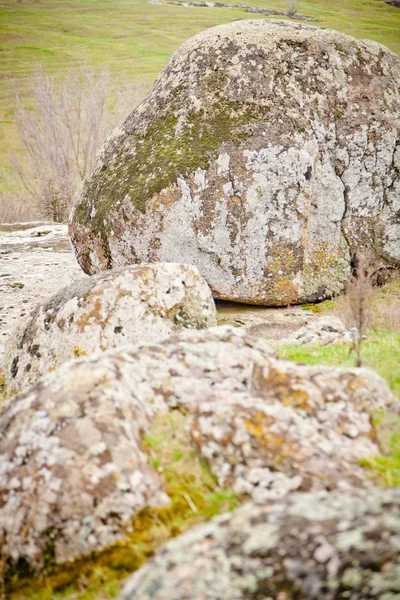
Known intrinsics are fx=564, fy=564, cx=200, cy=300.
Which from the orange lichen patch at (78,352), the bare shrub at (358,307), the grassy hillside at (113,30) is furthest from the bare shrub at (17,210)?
the grassy hillside at (113,30)

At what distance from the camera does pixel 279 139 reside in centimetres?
1056

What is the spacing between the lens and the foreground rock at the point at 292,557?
8.77 ft

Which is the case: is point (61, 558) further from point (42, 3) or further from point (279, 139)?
point (42, 3)

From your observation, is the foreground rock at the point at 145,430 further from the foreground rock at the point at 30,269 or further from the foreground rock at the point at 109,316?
the foreground rock at the point at 30,269

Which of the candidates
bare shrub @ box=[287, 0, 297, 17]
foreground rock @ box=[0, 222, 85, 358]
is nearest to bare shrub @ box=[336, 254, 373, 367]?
foreground rock @ box=[0, 222, 85, 358]

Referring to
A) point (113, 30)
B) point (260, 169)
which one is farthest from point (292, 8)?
point (260, 169)

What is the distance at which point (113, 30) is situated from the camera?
228 feet

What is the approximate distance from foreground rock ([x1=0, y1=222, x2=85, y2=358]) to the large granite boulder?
77.4 inches

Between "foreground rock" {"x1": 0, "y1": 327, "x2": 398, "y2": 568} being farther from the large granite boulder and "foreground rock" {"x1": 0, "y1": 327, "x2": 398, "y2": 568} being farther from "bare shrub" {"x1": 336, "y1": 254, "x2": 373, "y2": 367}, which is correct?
the large granite boulder

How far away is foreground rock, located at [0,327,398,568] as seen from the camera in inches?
137

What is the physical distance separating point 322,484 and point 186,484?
0.87 metres

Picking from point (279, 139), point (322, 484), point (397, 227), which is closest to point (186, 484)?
point (322, 484)

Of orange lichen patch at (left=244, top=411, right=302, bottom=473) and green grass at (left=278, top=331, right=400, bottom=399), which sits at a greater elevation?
orange lichen patch at (left=244, top=411, right=302, bottom=473)

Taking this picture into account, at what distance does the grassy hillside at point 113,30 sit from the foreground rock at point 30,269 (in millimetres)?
30287
